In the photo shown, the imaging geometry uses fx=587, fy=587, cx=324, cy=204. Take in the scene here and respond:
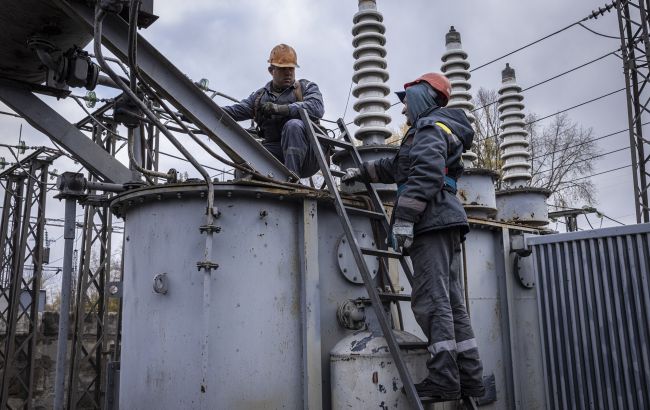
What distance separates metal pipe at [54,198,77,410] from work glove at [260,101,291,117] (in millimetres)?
1924

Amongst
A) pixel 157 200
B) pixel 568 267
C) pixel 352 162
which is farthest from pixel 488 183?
pixel 157 200

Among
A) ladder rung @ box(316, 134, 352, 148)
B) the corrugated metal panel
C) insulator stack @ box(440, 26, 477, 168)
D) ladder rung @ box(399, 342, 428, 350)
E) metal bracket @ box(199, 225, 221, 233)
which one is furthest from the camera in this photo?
insulator stack @ box(440, 26, 477, 168)

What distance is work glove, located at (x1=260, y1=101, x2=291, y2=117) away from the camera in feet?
17.5

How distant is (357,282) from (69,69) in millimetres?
3140

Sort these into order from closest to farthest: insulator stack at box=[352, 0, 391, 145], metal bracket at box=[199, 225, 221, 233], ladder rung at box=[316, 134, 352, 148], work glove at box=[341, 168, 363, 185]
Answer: metal bracket at box=[199, 225, 221, 233]
work glove at box=[341, 168, 363, 185]
ladder rung at box=[316, 134, 352, 148]
insulator stack at box=[352, 0, 391, 145]

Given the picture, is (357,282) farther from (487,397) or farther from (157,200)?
(487,397)

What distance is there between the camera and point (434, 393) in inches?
149

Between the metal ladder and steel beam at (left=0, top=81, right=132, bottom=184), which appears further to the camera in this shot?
steel beam at (left=0, top=81, right=132, bottom=184)

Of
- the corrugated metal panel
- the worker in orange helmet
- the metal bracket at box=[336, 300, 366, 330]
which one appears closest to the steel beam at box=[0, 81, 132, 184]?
the worker in orange helmet

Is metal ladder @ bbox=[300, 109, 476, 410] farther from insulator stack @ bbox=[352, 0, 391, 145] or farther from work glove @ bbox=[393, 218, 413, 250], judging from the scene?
insulator stack @ bbox=[352, 0, 391, 145]

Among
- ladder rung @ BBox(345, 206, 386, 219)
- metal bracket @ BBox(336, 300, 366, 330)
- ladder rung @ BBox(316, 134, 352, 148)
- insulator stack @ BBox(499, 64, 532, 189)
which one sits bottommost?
metal bracket @ BBox(336, 300, 366, 330)

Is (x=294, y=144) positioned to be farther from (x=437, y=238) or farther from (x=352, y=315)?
(x=437, y=238)

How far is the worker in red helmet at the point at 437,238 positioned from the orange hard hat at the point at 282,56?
1771mm

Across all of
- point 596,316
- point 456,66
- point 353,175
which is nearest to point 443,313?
point 353,175
